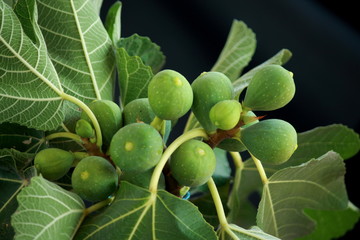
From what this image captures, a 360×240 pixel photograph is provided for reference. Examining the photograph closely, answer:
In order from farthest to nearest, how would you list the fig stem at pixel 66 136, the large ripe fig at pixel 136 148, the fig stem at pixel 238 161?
the fig stem at pixel 238 161, the fig stem at pixel 66 136, the large ripe fig at pixel 136 148

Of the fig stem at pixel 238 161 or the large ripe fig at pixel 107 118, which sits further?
the fig stem at pixel 238 161

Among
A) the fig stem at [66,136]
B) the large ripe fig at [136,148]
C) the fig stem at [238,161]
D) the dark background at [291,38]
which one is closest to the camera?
the large ripe fig at [136,148]

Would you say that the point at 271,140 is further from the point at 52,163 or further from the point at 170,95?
the point at 52,163

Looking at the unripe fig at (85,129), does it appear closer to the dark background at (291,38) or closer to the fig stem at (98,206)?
the fig stem at (98,206)

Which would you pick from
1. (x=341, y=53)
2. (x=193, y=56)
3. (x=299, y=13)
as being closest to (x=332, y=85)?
(x=341, y=53)

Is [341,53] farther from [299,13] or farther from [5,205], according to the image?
[5,205]

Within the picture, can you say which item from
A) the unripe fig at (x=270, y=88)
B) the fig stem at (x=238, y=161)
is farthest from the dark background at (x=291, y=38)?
the unripe fig at (x=270, y=88)

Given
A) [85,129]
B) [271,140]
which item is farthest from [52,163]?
[271,140]
